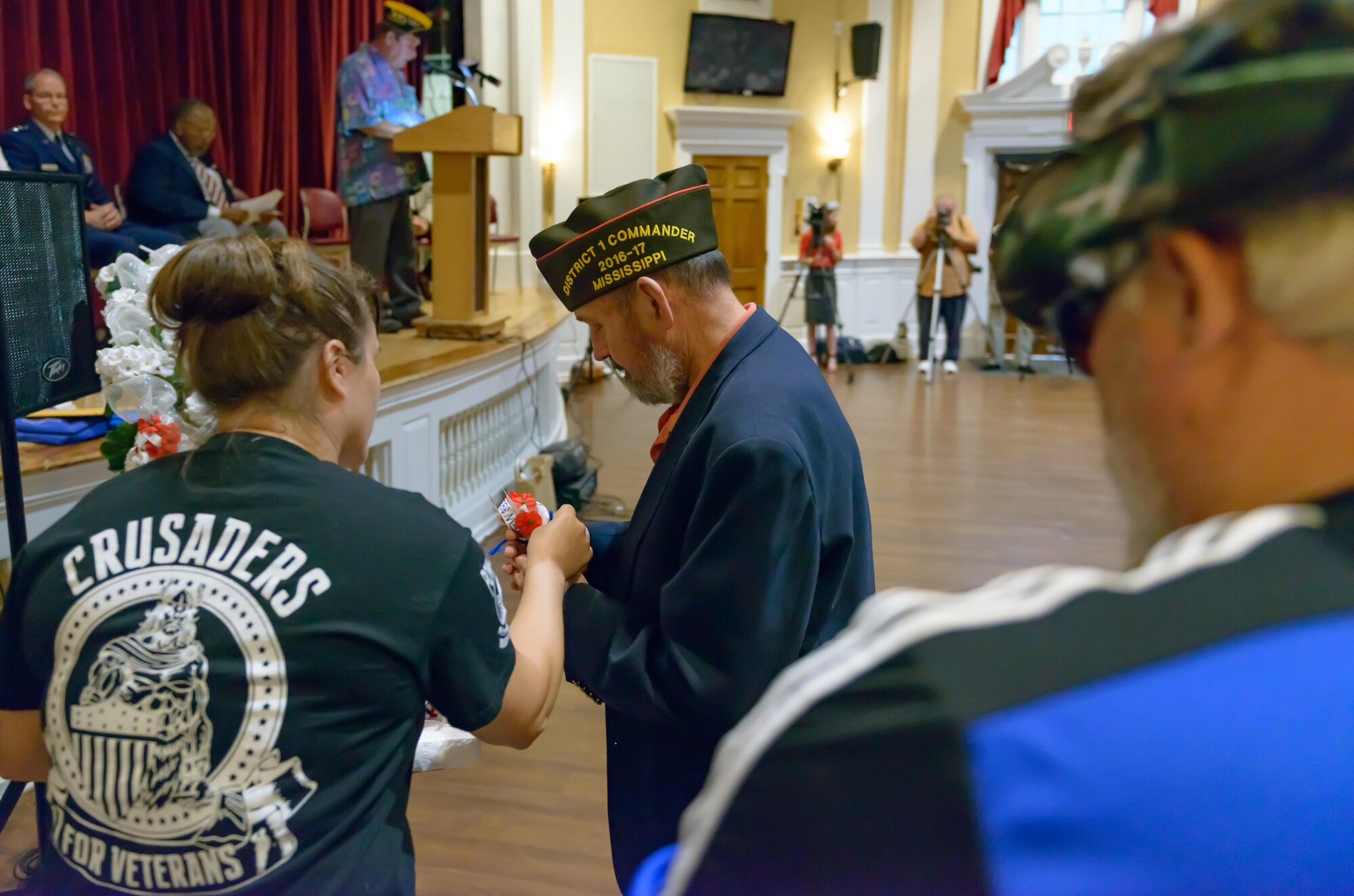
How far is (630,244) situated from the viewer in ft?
4.95

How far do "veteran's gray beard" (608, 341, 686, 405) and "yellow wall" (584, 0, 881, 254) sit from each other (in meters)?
9.05

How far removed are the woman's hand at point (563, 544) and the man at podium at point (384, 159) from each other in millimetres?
3758

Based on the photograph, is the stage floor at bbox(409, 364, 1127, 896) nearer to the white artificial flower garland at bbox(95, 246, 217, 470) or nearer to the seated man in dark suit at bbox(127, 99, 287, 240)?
the white artificial flower garland at bbox(95, 246, 217, 470)

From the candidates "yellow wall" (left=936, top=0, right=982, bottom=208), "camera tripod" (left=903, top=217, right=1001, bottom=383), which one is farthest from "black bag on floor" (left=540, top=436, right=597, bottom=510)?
"yellow wall" (left=936, top=0, right=982, bottom=208)

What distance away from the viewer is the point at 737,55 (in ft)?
34.0

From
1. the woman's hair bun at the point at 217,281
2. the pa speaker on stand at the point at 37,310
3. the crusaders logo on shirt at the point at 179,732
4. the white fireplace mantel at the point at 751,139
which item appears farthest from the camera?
the white fireplace mantel at the point at 751,139

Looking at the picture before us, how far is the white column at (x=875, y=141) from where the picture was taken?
35.7 ft

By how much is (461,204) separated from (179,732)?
405 centimetres

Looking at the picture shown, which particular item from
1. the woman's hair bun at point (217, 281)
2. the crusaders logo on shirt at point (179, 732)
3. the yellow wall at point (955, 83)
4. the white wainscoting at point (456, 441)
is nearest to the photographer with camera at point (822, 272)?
the yellow wall at point (955, 83)

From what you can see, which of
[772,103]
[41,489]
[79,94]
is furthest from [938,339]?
[41,489]

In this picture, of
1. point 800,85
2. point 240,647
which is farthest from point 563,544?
point 800,85

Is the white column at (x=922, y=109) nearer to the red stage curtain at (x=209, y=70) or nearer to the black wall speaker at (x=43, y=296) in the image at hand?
the red stage curtain at (x=209, y=70)

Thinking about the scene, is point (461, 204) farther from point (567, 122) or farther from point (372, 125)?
point (567, 122)

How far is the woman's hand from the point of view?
54.7 inches
